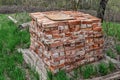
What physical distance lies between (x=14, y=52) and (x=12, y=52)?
0.22ft

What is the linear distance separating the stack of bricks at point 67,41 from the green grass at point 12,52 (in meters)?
0.51

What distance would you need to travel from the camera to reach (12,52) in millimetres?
6230

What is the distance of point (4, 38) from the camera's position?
6.90 m

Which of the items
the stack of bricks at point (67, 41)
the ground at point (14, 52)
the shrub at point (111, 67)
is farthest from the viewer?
the shrub at point (111, 67)

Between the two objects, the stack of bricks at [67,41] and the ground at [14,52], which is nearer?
the stack of bricks at [67,41]

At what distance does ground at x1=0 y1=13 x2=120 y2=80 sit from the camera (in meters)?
5.18

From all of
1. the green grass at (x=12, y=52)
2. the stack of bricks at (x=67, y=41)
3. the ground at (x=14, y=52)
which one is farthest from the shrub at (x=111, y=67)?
the green grass at (x=12, y=52)

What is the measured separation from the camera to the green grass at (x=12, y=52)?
520cm

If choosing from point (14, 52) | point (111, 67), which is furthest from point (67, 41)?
point (14, 52)

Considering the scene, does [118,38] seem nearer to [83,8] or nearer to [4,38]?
Answer: [4,38]

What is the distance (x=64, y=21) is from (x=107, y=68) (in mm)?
1388

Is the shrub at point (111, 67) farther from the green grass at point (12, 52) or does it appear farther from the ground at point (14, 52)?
the green grass at point (12, 52)

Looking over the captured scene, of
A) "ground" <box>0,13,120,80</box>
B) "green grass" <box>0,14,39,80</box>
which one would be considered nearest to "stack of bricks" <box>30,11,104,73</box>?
"ground" <box>0,13,120,80</box>

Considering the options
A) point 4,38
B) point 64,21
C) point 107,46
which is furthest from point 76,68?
point 4,38
